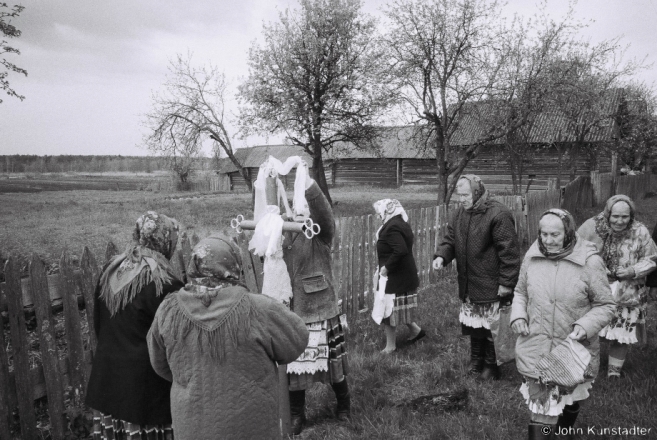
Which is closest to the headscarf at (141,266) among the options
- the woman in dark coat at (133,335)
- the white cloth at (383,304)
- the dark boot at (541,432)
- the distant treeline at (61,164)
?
the woman in dark coat at (133,335)

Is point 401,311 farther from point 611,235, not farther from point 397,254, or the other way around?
point 611,235

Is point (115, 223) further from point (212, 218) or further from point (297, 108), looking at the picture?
point (297, 108)

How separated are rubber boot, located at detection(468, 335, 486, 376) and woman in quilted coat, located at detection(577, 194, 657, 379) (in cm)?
99

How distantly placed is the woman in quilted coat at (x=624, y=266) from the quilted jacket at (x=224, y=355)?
10.2 ft

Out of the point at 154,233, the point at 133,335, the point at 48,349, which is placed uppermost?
the point at 154,233

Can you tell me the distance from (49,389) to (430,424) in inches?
105

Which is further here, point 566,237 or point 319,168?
point 319,168

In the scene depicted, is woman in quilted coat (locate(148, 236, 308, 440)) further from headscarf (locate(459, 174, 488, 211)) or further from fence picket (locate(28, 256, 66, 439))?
headscarf (locate(459, 174, 488, 211))

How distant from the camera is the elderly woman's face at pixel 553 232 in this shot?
2.84 m

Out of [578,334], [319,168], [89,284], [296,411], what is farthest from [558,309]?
[319,168]

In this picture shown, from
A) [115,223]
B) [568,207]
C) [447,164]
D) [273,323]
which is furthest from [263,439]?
[568,207]

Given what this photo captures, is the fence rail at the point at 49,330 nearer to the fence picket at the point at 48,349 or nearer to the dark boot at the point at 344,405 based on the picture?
the fence picket at the point at 48,349

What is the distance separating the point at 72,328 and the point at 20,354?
0.36 metres

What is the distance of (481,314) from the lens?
13.7ft
